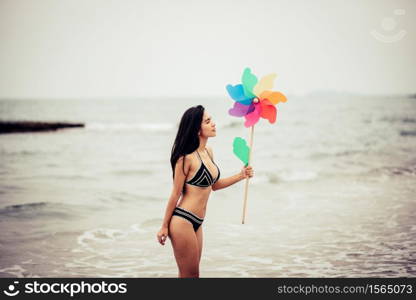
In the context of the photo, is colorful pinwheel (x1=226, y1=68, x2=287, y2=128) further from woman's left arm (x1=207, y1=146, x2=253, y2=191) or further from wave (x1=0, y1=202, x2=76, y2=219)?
wave (x1=0, y1=202, x2=76, y2=219)

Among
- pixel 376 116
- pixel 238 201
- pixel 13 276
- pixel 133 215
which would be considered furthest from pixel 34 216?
pixel 376 116

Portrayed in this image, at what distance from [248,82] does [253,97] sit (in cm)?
11

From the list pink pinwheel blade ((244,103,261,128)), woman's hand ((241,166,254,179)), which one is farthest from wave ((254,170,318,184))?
woman's hand ((241,166,254,179))

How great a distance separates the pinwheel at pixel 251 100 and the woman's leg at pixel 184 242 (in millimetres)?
489

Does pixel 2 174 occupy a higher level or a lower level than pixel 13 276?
higher

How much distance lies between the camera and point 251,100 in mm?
3285

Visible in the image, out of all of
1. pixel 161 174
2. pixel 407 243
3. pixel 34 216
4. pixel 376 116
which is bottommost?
pixel 407 243

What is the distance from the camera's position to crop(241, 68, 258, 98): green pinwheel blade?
3227 millimetres

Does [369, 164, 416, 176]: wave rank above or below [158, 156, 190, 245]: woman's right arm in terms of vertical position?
above

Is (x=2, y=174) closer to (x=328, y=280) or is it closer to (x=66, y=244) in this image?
A: (x=66, y=244)

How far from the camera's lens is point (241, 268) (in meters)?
4.70

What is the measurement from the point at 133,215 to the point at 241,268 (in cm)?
293

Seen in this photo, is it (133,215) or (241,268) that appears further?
(133,215)

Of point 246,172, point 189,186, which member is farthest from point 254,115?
point 189,186
